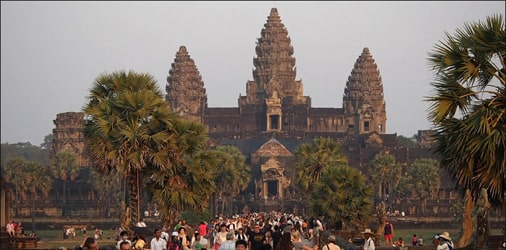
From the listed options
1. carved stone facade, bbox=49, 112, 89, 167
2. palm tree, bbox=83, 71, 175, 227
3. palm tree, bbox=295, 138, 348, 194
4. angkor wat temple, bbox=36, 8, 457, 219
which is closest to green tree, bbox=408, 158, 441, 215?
angkor wat temple, bbox=36, 8, 457, 219

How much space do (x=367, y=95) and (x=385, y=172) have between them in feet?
171

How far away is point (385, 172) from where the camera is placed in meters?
145

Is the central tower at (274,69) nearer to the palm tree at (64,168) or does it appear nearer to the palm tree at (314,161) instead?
the palm tree at (64,168)

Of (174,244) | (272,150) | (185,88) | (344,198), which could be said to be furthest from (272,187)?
(174,244)

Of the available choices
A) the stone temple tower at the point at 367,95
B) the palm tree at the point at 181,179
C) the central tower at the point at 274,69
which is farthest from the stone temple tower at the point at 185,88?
the palm tree at the point at 181,179

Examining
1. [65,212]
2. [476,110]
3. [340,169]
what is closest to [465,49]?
[476,110]

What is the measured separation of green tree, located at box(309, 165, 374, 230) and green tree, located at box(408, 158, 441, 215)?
80414 mm

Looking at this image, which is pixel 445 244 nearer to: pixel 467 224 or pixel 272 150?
pixel 467 224

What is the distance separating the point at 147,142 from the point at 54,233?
6345 centimetres

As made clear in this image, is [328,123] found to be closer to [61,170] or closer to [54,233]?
[61,170]

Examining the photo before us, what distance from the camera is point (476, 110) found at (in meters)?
27.4

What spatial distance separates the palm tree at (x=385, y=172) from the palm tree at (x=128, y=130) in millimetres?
103077

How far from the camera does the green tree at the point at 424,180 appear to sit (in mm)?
141125

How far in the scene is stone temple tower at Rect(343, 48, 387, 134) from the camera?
194 m
